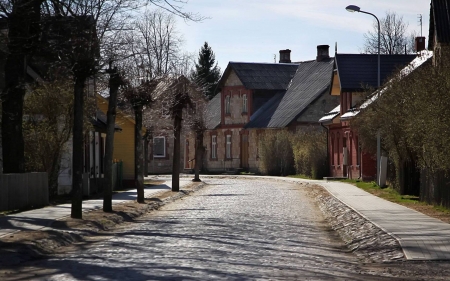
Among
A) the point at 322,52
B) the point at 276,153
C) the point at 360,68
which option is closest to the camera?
the point at 360,68

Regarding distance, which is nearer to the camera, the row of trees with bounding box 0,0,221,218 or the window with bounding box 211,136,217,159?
the row of trees with bounding box 0,0,221,218

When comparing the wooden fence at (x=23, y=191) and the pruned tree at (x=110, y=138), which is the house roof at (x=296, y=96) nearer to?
the wooden fence at (x=23, y=191)

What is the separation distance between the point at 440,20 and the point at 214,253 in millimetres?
23810

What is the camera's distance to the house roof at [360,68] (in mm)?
54500

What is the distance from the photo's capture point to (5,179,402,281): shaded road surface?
12.9 metres

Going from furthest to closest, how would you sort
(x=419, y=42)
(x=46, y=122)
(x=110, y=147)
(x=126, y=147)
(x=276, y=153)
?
(x=276, y=153)
(x=419, y=42)
(x=126, y=147)
(x=46, y=122)
(x=110, y=147)

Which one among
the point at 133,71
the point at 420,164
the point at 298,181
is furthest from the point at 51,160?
the point at 298,181

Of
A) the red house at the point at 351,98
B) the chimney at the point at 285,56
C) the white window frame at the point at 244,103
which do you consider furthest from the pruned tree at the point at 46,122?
the chimney at the point at 285,56

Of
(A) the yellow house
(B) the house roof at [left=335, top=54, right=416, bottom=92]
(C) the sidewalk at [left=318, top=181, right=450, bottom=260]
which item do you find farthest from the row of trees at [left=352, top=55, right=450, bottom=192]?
(A) the yellow house

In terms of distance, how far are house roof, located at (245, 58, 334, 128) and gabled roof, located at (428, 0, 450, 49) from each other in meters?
31.9

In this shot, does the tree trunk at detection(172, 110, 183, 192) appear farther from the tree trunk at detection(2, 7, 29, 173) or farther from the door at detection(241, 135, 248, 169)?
the door at detection(241, 135, 248, 169)

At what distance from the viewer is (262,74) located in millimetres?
79688

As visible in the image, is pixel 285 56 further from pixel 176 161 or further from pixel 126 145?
pixel 176 161

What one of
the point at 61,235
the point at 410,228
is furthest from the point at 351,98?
the point at 61,235
